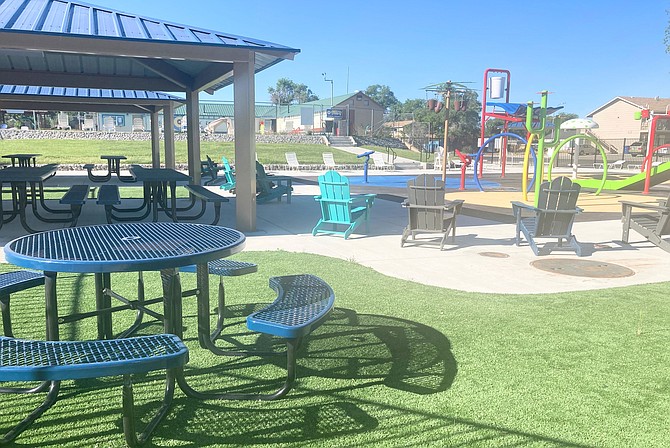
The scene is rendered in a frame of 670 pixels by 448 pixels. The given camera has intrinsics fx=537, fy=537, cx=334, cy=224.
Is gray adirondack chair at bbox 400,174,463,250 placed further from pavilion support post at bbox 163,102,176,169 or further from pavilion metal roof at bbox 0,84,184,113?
pavilion support post at bbox 163,102,176,169

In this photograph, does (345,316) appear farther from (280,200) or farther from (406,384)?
(280,200)

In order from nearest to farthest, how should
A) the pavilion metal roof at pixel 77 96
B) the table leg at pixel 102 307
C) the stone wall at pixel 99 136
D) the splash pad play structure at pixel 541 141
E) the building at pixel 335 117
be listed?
the table leg at pixel 102 307, the splash pad play structure at pixel 541 141, the pavilion metal roof at pixel 77 96, the stone wall at pixel 99 136, the building at pixel 335 117

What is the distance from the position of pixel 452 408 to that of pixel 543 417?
48 cm

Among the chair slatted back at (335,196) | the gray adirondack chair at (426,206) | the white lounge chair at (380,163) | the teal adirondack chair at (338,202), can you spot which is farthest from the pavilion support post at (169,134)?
the white lounge chair at (380,163)

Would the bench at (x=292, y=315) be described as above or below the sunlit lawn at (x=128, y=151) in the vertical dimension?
below

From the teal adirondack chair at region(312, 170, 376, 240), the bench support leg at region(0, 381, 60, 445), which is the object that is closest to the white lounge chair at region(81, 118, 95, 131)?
the teal adirondack chair at region(312, 170, 376, 240)

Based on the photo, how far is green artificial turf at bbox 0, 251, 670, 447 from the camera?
8.98 ft

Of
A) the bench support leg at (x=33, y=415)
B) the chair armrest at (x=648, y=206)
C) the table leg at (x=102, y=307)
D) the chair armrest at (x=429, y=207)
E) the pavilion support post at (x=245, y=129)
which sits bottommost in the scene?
the bench support leg at (x=33, y=415)

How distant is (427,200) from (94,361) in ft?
20.5

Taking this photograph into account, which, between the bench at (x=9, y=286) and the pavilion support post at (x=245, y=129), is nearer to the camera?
the bench at (x=9, y=286)

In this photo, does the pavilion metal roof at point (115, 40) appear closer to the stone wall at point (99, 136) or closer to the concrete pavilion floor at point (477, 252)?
the concrete pavilion floor at point (477, 252)

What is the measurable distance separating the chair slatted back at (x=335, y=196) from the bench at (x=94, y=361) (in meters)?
5.97

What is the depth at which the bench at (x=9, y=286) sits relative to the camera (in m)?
3.48

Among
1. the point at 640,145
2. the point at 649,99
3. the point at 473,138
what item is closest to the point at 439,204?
the point at 640,145
